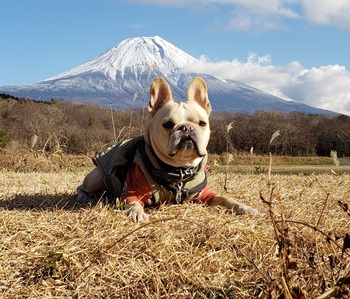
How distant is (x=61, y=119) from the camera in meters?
26.5

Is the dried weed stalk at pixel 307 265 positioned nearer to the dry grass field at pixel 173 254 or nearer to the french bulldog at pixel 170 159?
the dry grass field at pixel 173 254

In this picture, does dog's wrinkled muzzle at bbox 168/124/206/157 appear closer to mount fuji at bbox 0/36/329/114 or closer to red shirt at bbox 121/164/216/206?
red shirt at bbox 121/164/216/206

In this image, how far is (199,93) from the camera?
388 centimetres

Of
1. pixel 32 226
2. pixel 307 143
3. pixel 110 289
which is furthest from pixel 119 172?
pixel 307 143

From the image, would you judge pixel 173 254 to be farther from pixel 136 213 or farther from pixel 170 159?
pixel 170 159

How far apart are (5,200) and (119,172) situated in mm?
1222

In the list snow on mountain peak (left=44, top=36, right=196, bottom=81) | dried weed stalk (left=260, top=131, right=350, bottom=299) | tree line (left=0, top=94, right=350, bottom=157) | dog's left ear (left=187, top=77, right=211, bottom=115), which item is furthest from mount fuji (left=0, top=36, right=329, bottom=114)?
dried weed stalk (left=260, top=131, right=350, bottom=299)

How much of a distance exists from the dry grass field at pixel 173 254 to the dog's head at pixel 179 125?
1.43 ft

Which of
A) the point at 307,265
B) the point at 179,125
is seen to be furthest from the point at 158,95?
the point at 307,265

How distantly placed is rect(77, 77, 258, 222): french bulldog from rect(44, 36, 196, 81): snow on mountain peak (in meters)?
156

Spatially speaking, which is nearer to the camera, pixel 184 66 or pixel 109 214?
pixel 109 214

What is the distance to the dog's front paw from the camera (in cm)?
313

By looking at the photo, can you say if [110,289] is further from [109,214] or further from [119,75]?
[119,75]

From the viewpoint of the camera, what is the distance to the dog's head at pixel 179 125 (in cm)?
335
